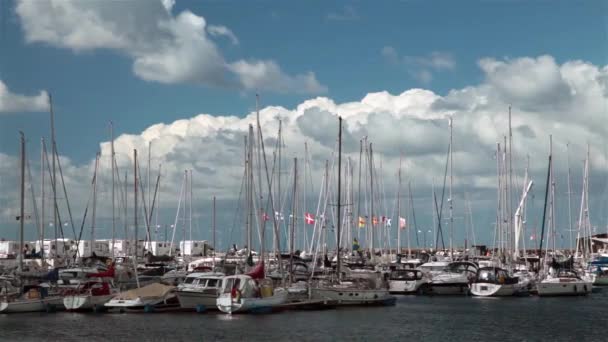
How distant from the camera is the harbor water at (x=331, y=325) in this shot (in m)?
46.3

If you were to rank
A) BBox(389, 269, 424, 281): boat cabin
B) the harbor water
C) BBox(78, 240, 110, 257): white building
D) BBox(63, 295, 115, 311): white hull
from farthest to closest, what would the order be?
BBox(78, 240, 110, 257): white building
BBox(389, 269, 424, 281): boat cabin
BBox(63, 295, 115, 311): white hull
the harbor water

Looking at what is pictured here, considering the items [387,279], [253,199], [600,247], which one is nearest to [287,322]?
[253,199]

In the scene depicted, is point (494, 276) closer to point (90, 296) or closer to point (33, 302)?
point (90, 296)

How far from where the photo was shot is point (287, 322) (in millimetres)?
52281

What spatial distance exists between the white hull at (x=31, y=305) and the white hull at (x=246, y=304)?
466 inches

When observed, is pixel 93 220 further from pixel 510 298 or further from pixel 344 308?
pixel 510 298

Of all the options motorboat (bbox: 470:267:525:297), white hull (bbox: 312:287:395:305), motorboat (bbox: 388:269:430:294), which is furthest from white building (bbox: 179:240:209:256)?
white hull (bbox: 312:287:395:305)

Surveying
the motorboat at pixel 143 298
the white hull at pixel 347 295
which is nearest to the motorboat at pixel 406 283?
the white hull at pixel 347 295

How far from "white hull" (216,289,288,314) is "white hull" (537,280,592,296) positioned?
29473mm

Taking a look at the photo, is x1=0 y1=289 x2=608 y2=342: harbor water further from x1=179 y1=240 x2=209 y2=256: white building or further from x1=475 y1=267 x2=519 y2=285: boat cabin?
x1=179 y1=240 x2=209 y2=256: white building

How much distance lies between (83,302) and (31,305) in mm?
3396

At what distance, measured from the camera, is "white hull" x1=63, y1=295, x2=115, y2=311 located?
5728cm

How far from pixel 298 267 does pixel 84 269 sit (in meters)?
20.0

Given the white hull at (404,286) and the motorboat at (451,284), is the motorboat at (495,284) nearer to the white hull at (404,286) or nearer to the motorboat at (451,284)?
the motorboat at (451,284)
